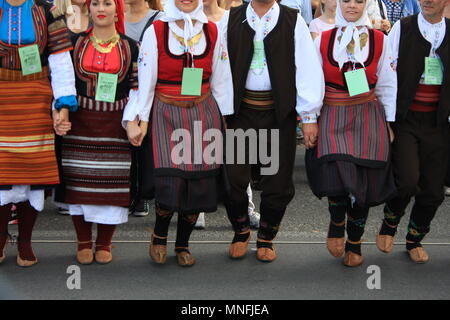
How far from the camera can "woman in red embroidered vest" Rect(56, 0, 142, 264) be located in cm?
428

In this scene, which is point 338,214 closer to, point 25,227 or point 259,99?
point 259,99

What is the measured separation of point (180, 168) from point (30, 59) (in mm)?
1018

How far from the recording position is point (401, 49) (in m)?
4.38

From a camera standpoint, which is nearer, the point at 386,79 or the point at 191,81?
the point at 191,81

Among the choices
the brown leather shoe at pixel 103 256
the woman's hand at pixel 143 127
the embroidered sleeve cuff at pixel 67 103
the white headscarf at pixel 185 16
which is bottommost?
the brown leather shoe at pixel 103 256

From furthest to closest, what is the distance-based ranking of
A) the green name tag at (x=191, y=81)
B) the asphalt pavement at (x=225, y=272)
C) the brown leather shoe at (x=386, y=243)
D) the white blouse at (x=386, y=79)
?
the brown leather shoe at (x=386, y=243) < the white blouse at (x=386, y=79) < the green name tag at (x=191, y=81) < the asphalt pavement at (x=225, y=272)

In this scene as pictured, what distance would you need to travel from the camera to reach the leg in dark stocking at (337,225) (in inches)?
173

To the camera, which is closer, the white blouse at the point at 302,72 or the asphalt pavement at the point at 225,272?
the asphalt pavement at the point at 225,272

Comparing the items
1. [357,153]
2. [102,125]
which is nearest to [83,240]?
[102,125]

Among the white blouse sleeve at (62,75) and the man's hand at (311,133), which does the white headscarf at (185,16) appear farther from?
the man's hand at (311,133)

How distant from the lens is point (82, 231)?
4512mm

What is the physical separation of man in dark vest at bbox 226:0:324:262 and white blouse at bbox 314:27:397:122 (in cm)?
18

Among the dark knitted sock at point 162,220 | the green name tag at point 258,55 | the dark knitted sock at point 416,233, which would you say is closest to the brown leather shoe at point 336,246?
the dark knitted sock at point 416,233

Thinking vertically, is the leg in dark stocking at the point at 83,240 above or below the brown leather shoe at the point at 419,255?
below
